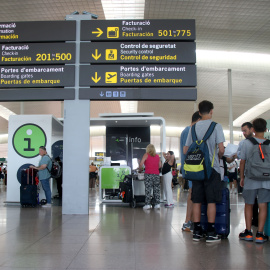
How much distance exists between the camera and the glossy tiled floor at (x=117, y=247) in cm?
353

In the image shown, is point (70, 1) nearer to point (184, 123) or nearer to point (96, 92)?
point (96, 92)

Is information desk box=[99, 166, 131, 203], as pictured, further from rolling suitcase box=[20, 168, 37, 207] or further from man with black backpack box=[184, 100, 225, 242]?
man with black backpack box=[184, 100, 225, 242]

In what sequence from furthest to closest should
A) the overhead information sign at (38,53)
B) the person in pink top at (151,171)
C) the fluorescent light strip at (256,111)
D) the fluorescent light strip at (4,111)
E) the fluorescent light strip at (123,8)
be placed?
the fluorescent light strip at (4,111), the fluorescent light strip at (256,111), the fluorescent light strip at (123,8), the person in pink top at (151,171), the overhead information sign at (38,53)

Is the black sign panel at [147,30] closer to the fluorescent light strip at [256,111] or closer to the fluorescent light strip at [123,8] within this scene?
the fluorescent light strip at [123,8]

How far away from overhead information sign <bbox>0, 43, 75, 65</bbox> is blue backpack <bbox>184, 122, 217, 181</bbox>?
13.1 feet

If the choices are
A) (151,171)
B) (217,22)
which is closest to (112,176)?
(151,171)

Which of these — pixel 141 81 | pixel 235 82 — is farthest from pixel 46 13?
pixel 235 82

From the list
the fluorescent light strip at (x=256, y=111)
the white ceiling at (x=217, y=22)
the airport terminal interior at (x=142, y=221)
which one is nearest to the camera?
the airport terminal interior at (x=142, y=221)

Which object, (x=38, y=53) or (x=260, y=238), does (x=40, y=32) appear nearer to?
(x=38, y=53)

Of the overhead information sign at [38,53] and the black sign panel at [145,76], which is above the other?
the overhead information sign at [38,53]

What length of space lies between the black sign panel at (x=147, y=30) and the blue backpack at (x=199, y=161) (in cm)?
343

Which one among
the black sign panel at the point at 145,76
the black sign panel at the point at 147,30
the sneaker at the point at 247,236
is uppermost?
the black sign panel at the point at 147,30

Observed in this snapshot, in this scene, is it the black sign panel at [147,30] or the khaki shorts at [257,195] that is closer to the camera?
the khaki shorts at [257,195]

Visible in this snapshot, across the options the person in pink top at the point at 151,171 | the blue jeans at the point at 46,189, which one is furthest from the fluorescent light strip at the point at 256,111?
the blue jeans at the point at 46,189
